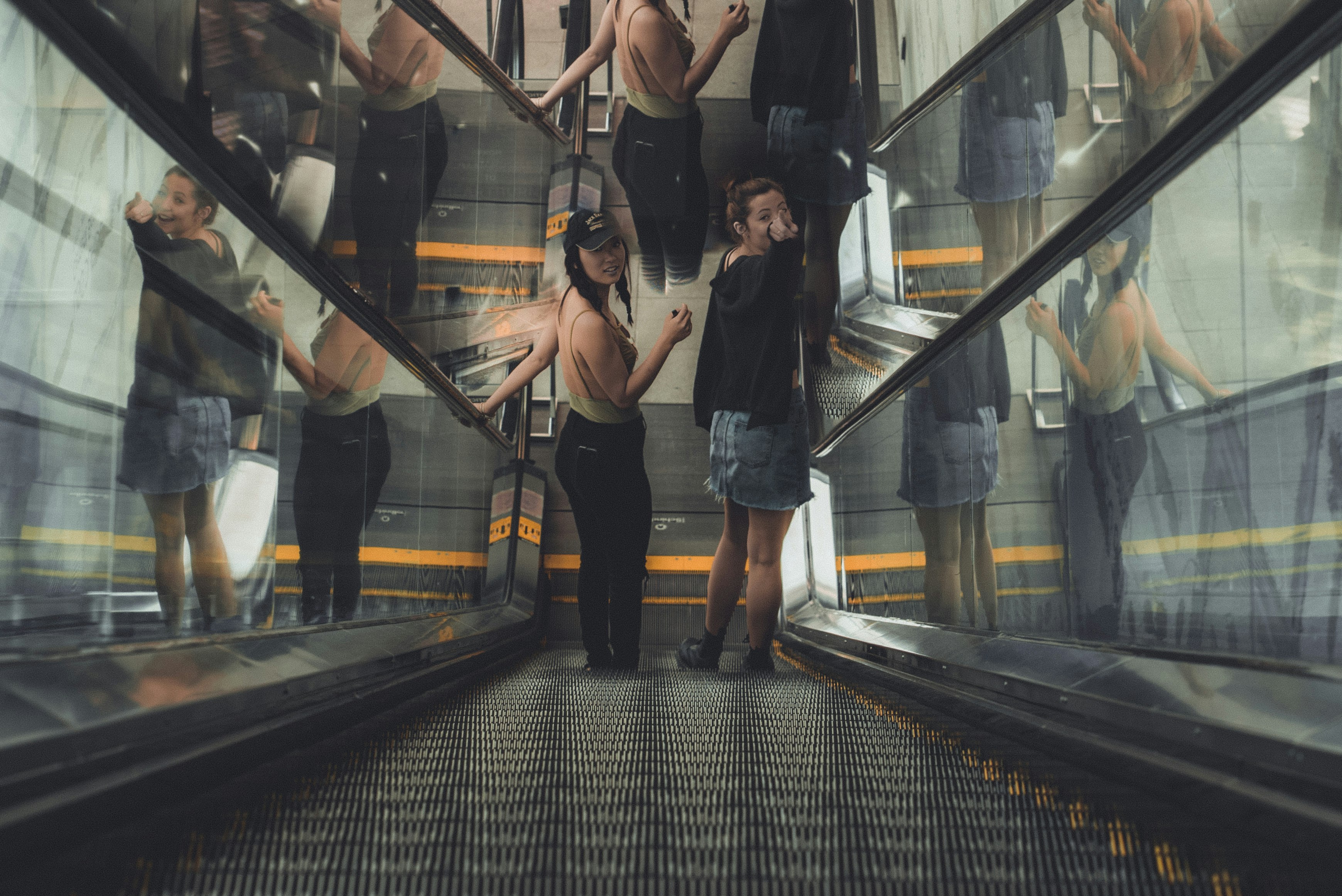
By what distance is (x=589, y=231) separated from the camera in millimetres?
3516

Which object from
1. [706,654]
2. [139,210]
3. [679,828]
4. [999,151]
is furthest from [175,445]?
[999,151]

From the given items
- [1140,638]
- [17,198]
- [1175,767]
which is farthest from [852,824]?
[17,198]

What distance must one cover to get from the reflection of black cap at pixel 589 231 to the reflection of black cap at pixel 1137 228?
2.14 meters

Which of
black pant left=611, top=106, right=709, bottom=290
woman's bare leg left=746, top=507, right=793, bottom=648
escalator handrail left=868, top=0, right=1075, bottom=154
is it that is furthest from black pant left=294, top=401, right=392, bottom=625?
black pant left=611, top=106, right=709, bottom=290

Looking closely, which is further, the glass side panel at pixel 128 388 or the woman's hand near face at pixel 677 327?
the woman's hand near face at pixel 677 327

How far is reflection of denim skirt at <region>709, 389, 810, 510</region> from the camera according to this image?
3365mm

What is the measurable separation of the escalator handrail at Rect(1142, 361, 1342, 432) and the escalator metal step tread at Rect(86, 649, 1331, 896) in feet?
2.14

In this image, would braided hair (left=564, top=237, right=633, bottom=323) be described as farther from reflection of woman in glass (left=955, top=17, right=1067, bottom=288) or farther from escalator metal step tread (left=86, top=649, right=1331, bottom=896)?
escalator metal step tread (left=86, top=649, right=1331, bottom=896)

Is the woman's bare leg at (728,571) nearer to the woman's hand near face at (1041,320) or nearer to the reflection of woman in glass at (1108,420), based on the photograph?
the woman's hand near face at (1041,320)

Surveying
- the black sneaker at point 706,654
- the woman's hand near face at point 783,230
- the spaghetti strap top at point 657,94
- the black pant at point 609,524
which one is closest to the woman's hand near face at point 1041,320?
the woman's hand near face at point 783,230

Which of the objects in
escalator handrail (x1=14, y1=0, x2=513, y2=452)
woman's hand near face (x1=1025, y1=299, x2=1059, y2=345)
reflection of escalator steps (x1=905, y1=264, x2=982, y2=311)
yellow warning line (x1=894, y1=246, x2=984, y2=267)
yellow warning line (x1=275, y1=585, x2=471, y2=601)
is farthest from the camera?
reflection of escalator steps (x1=905, y1=264, x2=982, y2=311)

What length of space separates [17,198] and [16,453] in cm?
46

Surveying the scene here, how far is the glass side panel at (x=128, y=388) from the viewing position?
1.57 meters

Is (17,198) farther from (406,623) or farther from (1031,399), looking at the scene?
(1031,399)
